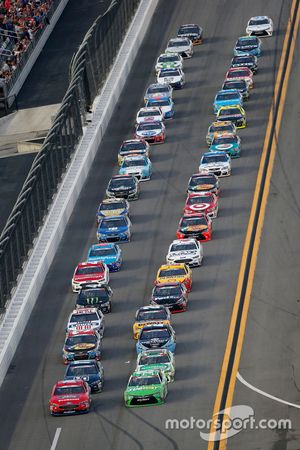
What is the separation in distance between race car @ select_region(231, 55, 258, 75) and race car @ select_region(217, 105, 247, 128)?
7850mm

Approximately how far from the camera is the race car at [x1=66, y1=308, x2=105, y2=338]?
277ft

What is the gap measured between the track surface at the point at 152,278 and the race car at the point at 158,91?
42.0 inches

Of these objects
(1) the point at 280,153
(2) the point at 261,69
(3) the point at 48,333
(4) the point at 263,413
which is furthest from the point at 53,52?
(4) the point at 263,413

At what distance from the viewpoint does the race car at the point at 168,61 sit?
118 metres

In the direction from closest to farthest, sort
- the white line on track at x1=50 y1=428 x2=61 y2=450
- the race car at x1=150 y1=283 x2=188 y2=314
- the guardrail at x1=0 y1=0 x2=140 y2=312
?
1. the white line on track at x1=50 y1=428 x2=61 y2=450
2. the race car at x1=150 y1=283 x2=188 y2=314
3. the guardrail at x1=0 y1=0 x2=140 y2=312

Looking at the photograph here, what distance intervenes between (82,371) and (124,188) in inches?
864

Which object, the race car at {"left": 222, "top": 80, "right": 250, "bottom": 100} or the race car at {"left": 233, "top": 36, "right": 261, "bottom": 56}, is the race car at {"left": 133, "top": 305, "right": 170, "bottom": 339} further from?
the race car at {"left": 233, "top": 36, "right": 261, "bottom": 56}

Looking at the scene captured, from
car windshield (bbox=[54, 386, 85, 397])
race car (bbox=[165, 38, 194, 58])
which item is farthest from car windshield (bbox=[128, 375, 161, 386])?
race car (bbox=[165, 38, 194, 58])

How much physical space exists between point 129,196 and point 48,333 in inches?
616

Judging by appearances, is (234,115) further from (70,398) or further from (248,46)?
(70,398)

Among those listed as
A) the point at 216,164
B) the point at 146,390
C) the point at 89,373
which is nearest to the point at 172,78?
the point at 216,164

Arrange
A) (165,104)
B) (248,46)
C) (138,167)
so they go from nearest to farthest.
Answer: (138,167) < (165,104) < (248,46)

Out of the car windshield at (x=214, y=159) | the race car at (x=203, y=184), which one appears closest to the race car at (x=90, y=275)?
the race car at (x=203, y=184)

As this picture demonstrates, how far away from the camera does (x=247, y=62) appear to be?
116m
